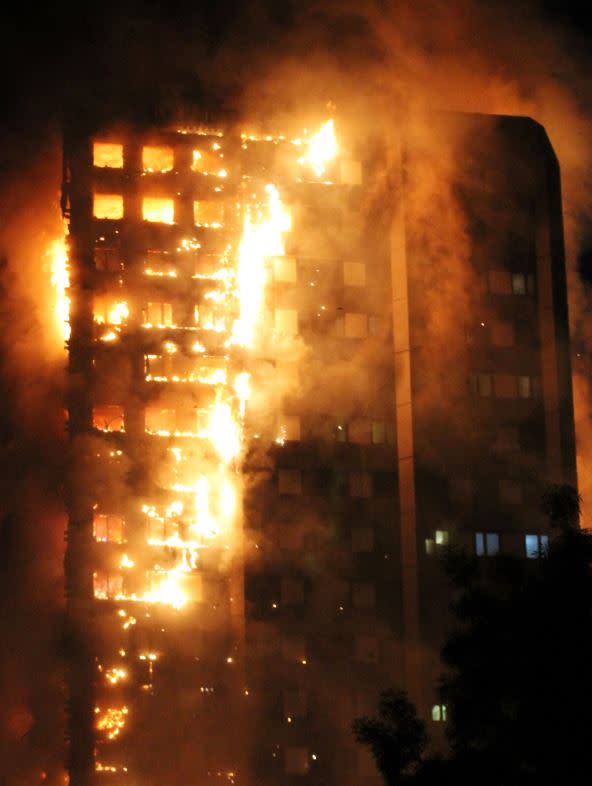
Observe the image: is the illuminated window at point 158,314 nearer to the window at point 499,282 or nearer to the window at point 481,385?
the window at point 481,385

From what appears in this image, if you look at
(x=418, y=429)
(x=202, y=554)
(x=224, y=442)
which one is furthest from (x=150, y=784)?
(x=418, y=429)

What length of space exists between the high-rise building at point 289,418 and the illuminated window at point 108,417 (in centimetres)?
17

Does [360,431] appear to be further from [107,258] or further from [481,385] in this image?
[107,258]

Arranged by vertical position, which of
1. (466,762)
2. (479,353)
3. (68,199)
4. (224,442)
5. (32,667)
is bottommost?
(466,762)

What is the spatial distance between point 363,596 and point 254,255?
13.1 m

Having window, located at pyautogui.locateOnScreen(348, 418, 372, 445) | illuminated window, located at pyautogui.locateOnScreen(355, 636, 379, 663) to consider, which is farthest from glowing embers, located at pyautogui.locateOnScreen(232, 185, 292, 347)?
illuminated window, located at pyautogui.locateOnScreen(355, 636, 379, 663)

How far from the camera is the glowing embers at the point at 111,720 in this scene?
50.5 meters

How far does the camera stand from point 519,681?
24922 mm

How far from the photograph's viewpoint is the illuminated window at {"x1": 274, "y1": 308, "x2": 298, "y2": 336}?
54.6 m

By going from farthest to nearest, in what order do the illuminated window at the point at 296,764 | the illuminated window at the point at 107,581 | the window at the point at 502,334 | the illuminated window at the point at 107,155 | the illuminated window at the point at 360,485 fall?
the window at the point at 502,334 < the illuminated window at the point at 360,485 < the illuminated window at the point at 107,155 < the illuminated window at the point at 107,581 < the illuminated window at the point at 296,764

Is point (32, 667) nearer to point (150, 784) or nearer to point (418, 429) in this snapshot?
point (150, 784)

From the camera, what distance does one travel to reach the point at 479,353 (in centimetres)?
5662

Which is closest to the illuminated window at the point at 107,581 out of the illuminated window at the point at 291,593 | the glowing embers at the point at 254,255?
the illuminated window at the point at 291,593

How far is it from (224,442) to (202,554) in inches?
162
